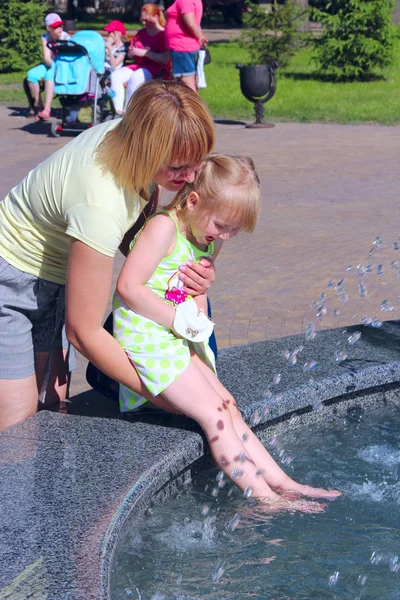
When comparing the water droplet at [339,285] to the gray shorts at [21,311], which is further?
the water droplet at [339,285]

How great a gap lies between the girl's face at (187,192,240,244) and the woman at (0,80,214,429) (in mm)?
132

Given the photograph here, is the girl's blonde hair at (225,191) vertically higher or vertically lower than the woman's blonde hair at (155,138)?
lower

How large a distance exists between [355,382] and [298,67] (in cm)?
1873

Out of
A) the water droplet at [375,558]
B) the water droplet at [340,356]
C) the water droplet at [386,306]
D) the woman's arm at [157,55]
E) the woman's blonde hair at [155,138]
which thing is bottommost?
the water droplet at [386,306]

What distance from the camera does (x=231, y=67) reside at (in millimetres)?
21438

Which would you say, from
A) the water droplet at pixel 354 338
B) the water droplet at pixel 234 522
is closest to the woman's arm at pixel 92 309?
the water droplet at pixel 234 522

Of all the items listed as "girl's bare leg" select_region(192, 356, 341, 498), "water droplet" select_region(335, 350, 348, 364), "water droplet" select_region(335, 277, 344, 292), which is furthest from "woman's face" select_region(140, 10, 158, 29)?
"girl's bare leg" select_region(192, 356, 341, 498)

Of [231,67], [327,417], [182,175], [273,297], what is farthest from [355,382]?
[231,67]

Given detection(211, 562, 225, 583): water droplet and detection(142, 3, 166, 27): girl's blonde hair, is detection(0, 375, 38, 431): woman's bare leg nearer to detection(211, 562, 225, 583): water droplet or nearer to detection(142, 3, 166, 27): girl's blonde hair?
detection(211, 562, 225, 583): water droplet

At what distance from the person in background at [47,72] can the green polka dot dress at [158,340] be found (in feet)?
30.8

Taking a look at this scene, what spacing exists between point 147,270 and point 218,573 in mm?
1028

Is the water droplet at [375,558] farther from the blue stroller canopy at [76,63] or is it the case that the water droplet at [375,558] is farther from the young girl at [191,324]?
the blue stroller canopy at [76,63]

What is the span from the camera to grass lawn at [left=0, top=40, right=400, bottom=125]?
1398 centimetres

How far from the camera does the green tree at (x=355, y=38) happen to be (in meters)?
18.3
